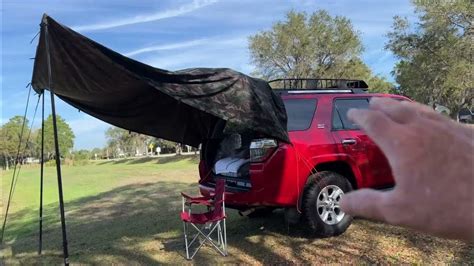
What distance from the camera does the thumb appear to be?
1240 millimetres

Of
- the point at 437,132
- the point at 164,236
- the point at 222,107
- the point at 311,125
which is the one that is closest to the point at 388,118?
the point at 437,132

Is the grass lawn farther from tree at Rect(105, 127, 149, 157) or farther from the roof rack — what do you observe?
tree at Rect(105, 127, 149, 157)

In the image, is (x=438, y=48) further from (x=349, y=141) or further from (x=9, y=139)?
(x=9, y=139)

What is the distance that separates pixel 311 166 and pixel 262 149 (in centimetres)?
68

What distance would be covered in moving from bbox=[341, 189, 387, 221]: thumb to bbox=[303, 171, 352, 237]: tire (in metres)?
4.64

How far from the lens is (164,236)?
7.18 metres

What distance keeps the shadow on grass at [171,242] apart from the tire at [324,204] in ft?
0.57

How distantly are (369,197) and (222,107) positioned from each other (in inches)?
146

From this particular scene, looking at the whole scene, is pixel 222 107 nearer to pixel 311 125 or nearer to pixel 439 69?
pixel 311 125

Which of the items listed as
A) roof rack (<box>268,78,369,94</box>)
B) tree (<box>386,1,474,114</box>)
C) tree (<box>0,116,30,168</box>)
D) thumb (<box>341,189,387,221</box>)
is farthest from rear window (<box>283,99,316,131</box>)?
tree (<box>0,116,30,168</box>)

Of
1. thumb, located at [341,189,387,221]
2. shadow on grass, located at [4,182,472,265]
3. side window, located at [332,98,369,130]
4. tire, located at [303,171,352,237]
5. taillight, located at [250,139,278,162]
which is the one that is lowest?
shadow on grass, located at [4,182,472,265]

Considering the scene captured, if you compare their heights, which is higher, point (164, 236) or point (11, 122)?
point (11, 122)

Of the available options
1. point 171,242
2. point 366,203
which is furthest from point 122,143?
point 366,203

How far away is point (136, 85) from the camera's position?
519 centimetres
